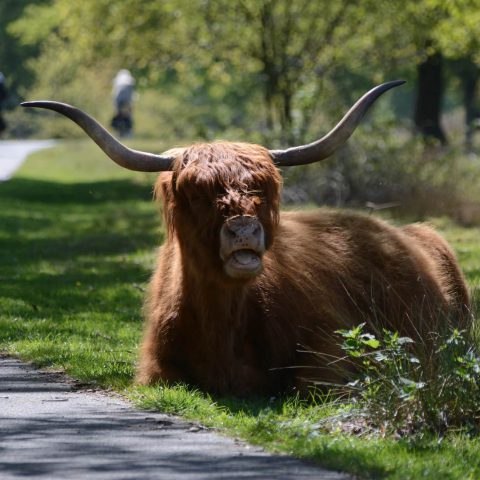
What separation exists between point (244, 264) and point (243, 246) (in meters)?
0.10

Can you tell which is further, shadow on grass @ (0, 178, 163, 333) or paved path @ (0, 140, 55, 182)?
paved path @ (0, 140, 55, 182)

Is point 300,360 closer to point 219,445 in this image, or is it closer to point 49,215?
point 219,445

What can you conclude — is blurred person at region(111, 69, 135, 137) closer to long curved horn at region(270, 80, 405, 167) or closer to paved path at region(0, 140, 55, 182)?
paved path at region(0, 140, 55, 182)

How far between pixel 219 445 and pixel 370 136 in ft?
48.9

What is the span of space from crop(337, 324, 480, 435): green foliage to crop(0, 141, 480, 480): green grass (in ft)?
0.43

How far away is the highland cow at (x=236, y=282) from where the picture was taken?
7.38 m

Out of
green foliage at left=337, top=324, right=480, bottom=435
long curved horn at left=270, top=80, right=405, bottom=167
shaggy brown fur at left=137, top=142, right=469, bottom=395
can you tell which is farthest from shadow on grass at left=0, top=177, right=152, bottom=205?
green foliage at left=337, top=324, right=480, bottom=435

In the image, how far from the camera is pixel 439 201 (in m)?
19.6

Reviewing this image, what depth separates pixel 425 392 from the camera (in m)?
6.71

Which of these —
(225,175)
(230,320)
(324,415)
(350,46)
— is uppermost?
(350,46)

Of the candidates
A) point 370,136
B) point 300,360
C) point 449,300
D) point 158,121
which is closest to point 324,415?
point 300,360

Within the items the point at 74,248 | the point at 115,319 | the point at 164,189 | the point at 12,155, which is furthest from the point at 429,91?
the point at 164,189

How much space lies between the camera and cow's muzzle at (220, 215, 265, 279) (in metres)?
7.11

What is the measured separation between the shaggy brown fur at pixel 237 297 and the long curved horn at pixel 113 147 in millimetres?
117
